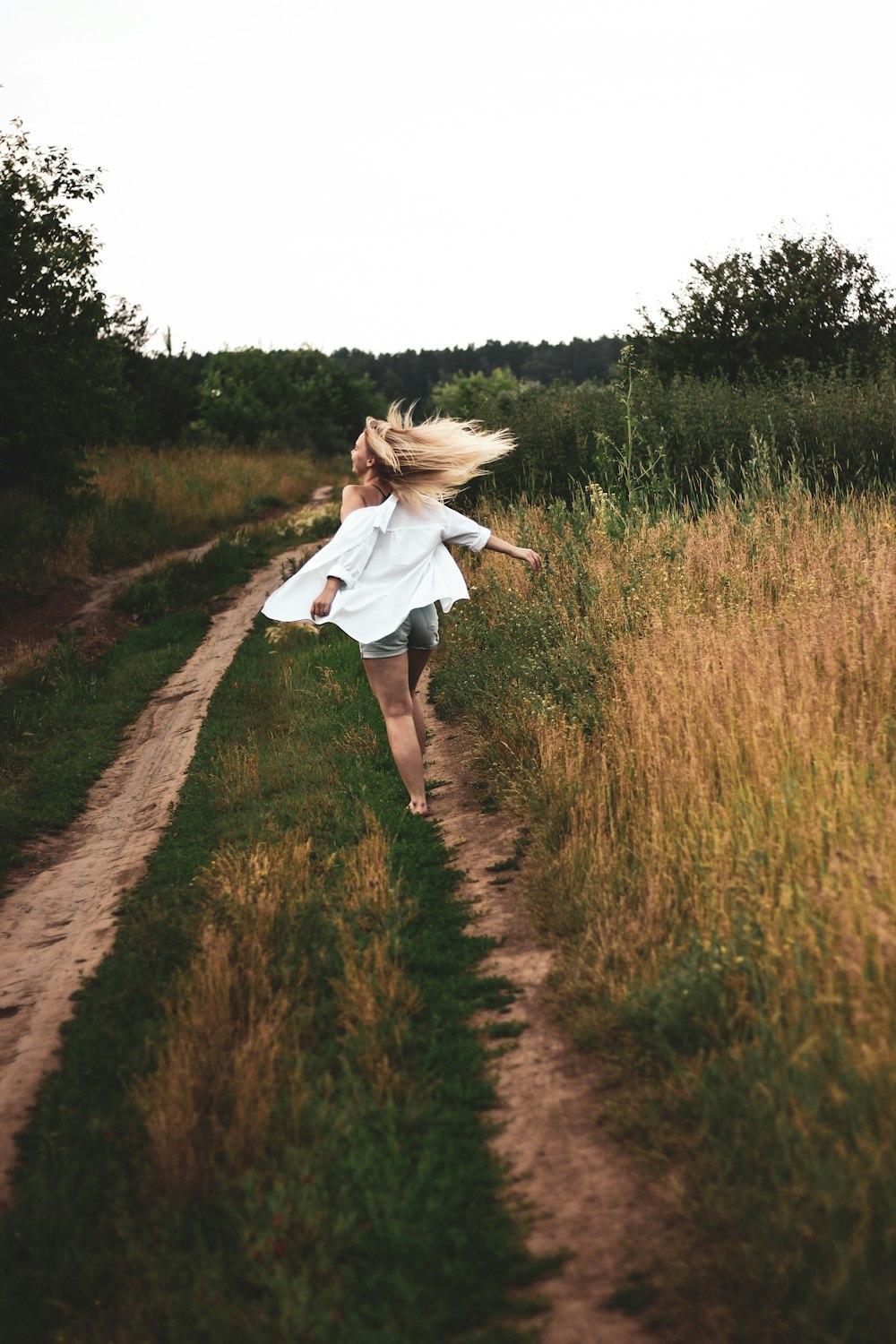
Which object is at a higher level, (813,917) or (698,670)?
(698,670)

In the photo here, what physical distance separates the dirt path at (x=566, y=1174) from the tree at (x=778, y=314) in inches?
844

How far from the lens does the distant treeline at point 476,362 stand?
118 meters

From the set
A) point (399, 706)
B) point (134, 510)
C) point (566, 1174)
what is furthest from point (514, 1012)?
point (134, 510)

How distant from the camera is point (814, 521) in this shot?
764 centimetres

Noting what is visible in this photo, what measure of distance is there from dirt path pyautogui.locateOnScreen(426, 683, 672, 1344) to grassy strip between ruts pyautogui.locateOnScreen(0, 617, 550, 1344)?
98 millimetres

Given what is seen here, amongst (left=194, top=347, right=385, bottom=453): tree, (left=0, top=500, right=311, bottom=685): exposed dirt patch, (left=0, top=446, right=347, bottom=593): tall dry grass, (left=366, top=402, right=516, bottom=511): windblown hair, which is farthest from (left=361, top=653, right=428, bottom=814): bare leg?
(left=194, top=347, right=385, bottom=453): tree

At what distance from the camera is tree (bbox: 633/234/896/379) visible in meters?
22.8

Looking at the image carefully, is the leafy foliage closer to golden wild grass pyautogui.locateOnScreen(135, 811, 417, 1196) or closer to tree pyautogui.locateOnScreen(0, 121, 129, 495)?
tree pyautogui.locateOnScreen(0, 121, 129, 495)

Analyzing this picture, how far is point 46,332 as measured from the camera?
14359 mm

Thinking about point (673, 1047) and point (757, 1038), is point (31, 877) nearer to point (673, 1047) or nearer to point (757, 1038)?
point (673, 1047)

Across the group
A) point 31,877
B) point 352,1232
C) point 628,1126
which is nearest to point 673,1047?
point 628,1126

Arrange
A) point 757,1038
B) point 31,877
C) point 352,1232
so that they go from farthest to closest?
point 31,877 < point 757,1038 < point 352,1232

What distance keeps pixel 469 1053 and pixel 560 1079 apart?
0.35 m

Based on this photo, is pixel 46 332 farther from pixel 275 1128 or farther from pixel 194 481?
pixel 275 1128
